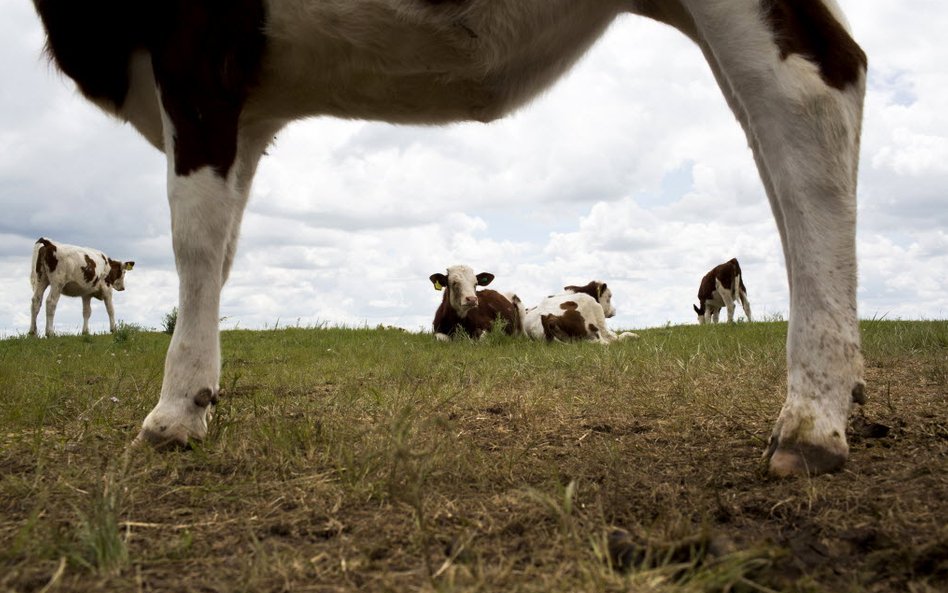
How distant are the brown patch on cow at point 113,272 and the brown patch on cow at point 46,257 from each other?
2854 millimetres

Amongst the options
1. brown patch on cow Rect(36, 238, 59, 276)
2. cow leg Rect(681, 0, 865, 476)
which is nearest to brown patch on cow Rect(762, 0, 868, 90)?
cow leg Rect(681, 0, 865, 476)

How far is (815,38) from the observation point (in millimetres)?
2771

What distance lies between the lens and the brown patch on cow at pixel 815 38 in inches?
108

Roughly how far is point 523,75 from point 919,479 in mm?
2438

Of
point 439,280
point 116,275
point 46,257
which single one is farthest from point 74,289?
point 439,280

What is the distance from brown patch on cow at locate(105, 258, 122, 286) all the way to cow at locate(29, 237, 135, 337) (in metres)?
0.17

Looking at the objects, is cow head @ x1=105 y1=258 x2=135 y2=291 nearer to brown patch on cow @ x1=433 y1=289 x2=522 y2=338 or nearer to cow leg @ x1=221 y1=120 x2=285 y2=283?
brown patch on cow @ x1=433 y1=289 x2=522 y2=338

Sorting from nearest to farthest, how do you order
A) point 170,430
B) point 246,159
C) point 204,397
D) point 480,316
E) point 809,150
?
1. point 809,150
2. point 170,430
3. point 204,397
4. point 246,159
5. point 480,316

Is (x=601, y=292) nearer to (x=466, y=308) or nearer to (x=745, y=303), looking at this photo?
(x=466, y=308)

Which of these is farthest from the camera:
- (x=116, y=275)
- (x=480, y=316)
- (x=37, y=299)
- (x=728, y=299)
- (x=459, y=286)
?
(x=116, y=275)

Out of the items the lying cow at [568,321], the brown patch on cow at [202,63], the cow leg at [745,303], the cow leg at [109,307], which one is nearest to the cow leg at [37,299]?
the cow leg at [109,307]

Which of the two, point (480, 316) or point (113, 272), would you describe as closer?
point (480, 316)

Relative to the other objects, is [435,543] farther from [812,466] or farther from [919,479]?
[919,479]

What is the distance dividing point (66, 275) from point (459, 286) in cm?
1420
